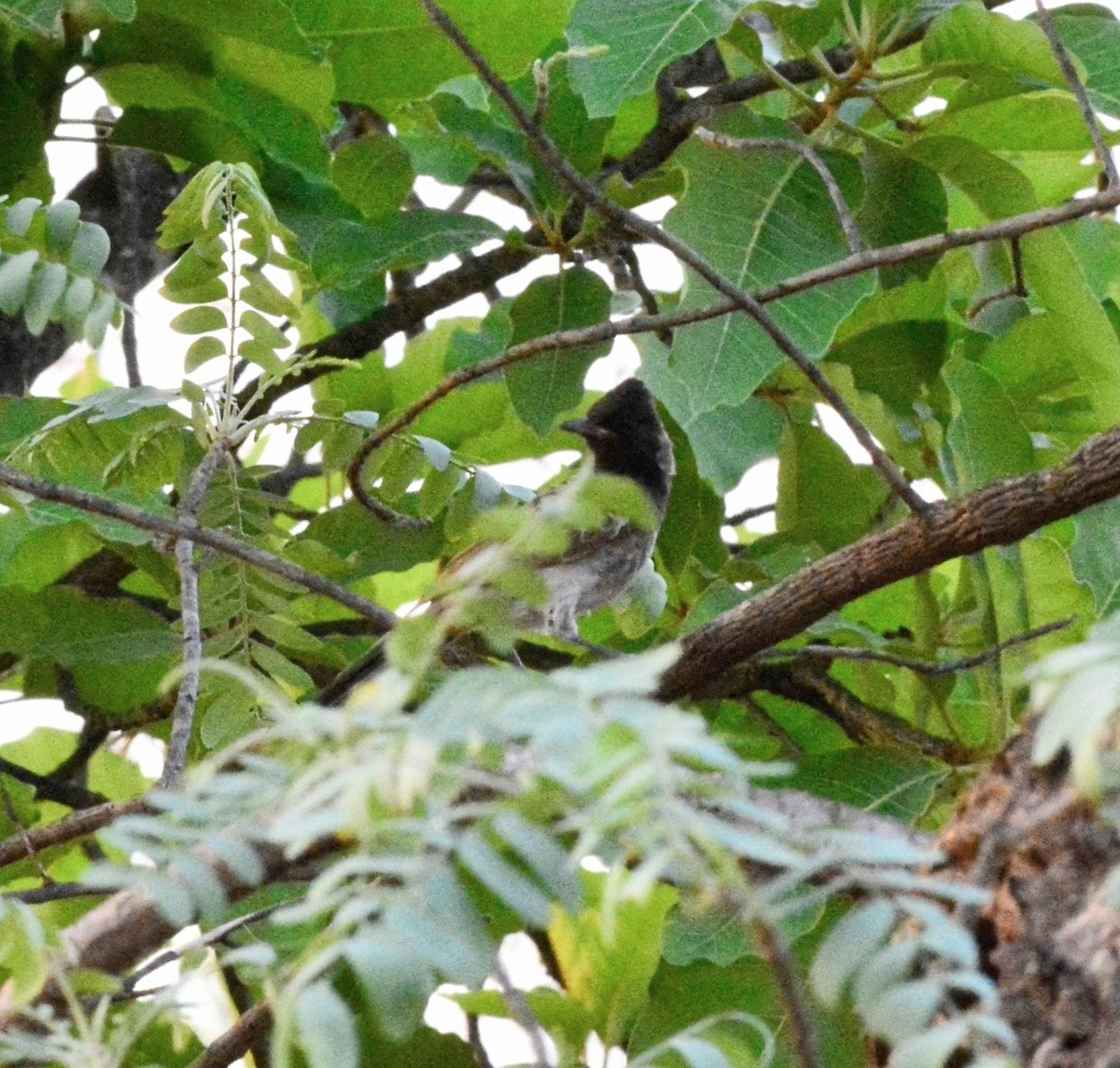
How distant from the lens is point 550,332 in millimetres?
3244

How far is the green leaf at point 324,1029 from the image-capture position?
984mm

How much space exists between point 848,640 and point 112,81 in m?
1.79

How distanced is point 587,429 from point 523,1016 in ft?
8.90

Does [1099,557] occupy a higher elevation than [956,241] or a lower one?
lower

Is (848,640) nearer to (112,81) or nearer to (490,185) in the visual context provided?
(490,185)

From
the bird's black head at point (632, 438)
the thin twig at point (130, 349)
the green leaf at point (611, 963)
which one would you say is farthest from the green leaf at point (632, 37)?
the bird's black head at point (632, 438)

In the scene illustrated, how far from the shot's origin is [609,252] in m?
3.62

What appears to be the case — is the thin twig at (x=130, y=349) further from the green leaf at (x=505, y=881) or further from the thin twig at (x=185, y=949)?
the green leaf at (x=505, y=881)

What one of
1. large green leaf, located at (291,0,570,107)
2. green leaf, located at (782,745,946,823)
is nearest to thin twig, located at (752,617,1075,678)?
green leaf, located at (782,745,946,823)

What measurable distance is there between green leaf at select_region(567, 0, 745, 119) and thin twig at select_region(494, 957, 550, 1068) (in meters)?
1.47

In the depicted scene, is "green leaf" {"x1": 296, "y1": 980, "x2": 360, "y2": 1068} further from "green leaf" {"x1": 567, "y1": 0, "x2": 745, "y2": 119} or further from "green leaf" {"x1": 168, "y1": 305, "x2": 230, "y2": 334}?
"green leaf" {"x1": 567, "y1": 0, "x2": 745, "y2": 119}

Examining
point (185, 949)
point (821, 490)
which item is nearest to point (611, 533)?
point (821, 490)

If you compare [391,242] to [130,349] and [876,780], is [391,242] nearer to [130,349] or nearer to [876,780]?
[130,349]

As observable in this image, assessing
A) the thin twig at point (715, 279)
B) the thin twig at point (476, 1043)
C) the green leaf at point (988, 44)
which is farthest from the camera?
the green leaf at point (988, 44)
